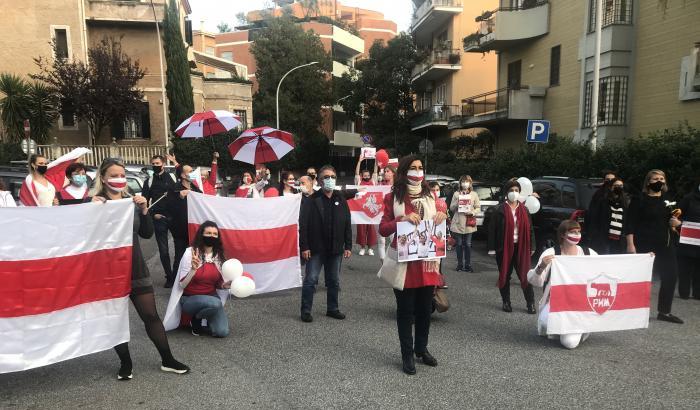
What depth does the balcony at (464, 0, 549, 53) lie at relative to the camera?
71.5ft

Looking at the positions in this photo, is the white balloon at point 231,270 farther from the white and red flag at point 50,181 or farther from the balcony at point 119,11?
the balcony at point 119,11

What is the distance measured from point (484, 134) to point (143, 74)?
63.3 ft

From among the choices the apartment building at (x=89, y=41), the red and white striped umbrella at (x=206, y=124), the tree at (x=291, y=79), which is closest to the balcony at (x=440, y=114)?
the tree at (x=291, y=79)

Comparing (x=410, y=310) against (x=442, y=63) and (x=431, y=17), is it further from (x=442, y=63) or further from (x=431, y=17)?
(x=431, y=17)

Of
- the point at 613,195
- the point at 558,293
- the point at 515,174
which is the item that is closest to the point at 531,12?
the point at 515,174

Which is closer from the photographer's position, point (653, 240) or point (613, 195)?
point (653, 240)

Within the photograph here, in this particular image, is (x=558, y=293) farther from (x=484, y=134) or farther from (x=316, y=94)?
(x=316, y=94)

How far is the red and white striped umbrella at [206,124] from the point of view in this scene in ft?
30.1

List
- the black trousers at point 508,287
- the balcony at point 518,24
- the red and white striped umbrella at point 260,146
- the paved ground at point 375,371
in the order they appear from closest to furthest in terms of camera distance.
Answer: the paved ground at point 375,371, the black trousers at point 508,287, the red and white striped umbrella at point 260,146, the balcony at point 518,24

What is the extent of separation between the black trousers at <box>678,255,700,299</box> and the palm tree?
29253 mm

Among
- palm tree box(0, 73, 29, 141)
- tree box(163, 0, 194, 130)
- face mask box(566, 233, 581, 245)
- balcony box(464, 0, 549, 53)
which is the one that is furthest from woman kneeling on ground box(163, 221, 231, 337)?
tree box(163, 0, 194, 130)

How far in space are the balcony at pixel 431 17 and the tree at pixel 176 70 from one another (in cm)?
1551

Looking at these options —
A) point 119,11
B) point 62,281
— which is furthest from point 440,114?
point 62,281

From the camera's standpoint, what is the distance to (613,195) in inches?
310
